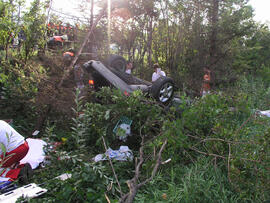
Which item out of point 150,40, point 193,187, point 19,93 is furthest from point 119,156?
point 150,40

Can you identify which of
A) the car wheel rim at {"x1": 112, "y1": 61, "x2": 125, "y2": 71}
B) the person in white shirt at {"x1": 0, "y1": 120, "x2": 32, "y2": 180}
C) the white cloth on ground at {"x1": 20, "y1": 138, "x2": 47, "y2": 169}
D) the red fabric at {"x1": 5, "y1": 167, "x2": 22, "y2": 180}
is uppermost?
the car wheel rim at {"x1": 112, "y1": 61, "x2": 125, "y2": 71}

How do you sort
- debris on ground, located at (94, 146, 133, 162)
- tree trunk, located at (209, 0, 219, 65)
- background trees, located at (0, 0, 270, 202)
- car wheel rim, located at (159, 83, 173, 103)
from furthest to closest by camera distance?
tree trunk, located at (209, 0, 219, 65), car wheel rim, located at (159, 83, 173, 103), debris on ground, located at (94, 146, 133, 162), background trees, located at (0, 0, 270, 202)

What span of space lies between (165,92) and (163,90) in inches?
3.3

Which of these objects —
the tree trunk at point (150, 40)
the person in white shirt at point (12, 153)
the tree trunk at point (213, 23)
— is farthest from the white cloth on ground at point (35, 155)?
the tree trunk at point (213, 23)

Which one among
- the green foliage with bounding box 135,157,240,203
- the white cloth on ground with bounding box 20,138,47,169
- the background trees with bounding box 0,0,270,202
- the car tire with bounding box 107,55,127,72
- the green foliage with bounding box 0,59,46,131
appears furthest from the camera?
the car tire with bounding box 107,55,127,72

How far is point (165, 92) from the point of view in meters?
5.29

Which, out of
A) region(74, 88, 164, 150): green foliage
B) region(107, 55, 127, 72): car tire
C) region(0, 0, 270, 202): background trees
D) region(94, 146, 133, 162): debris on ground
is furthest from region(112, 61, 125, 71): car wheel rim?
region(94, 146, 133, 162): debris on ground

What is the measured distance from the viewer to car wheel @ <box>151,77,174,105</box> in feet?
16.7

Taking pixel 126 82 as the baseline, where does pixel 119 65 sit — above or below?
above

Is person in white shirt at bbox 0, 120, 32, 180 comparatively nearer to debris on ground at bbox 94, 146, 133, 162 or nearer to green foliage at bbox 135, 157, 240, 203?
debris on ground at bbox 94, 146, 133, 162

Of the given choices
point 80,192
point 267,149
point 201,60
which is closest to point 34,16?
point 80,192

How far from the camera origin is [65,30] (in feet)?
31.9

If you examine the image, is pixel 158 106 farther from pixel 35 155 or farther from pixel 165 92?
pixel 35 155

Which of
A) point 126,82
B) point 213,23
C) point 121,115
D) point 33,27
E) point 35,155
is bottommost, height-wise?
point 35,155
